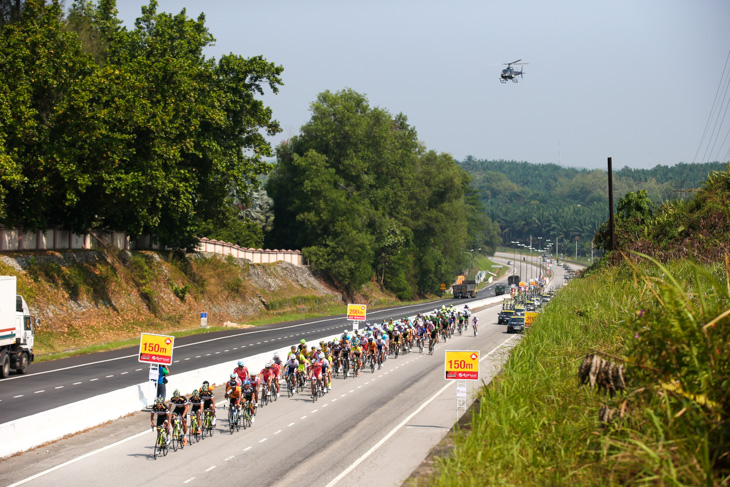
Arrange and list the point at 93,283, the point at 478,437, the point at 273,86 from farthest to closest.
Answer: the point at 273,86
the point at 93,283
the point at 478,437

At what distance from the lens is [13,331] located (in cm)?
3061

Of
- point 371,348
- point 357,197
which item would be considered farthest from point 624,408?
point 357,197

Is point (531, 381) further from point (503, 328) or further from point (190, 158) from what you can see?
point (503, 328)

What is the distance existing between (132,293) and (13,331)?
21836 millimetres

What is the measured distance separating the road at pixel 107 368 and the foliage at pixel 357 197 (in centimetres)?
3314

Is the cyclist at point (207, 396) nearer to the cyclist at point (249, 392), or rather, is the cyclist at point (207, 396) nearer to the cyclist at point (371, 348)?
the cyclist at point (249, 392)

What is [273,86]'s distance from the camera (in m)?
60.7

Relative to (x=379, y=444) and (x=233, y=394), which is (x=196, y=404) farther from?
(x=379, y=444)

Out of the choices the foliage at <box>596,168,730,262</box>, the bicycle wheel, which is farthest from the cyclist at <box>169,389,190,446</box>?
the foliage at <box>596,168,730,262</box>

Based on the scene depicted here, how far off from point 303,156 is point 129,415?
72756 millimetres

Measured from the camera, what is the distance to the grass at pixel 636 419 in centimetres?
767

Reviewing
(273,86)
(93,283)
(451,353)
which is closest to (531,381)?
(451,353)

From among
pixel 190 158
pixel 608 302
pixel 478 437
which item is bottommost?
pixel 478 437

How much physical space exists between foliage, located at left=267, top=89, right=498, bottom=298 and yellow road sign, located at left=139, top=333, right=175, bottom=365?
62082 mm
